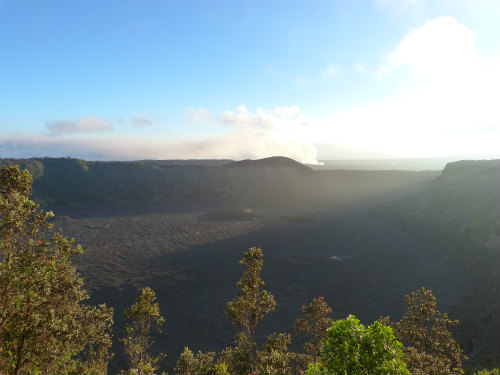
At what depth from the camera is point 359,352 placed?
7.96m

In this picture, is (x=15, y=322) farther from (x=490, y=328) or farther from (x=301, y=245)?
(x=301, y=245)

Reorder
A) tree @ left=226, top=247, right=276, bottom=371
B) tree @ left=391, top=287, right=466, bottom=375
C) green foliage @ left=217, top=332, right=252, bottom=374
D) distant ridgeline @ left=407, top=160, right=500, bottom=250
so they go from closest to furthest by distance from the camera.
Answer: tree @ left=391, top=287, right=466, bottom=375 → green foliage @ left=217, top=332, right=252, bottom=374 → tree @ left=226, top=247, right=276, bottom=371 → distant ridgeline @ left=407, top=160, right=500, bottom=250

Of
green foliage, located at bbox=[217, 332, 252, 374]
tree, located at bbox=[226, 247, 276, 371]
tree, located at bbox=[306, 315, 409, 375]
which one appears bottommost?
green foliage, located at bbox=[217, 332, 252, 374]

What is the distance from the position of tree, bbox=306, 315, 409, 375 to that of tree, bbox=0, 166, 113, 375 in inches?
351

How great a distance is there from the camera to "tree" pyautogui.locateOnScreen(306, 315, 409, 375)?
775cm

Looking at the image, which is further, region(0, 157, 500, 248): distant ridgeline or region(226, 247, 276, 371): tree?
region(0, 157, 500, 248): distant ridgeline

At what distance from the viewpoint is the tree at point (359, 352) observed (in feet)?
25.4

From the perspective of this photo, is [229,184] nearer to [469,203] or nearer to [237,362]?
[469,203]

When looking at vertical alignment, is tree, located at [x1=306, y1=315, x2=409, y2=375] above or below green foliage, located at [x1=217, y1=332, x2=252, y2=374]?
above

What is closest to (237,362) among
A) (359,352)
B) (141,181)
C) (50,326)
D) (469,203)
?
(359,352)

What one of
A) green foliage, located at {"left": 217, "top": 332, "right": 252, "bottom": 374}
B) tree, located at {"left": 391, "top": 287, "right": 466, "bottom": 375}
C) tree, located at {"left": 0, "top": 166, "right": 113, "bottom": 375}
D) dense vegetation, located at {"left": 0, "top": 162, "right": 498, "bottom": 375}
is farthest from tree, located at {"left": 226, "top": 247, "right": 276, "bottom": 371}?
tree, located at {"left": 0, "top": 166, "right": 113, "bottom": 375}

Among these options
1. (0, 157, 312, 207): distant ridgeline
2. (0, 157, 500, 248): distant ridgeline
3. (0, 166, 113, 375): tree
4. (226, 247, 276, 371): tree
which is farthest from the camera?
(0, 157, 312, 207): distant ridgeline

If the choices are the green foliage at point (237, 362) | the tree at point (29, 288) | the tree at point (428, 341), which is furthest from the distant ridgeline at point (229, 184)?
the tree at point (29, 288)

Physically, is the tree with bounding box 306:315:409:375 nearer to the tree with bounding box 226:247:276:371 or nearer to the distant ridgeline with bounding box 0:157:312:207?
the tree with bounding box 226:247:276:371
